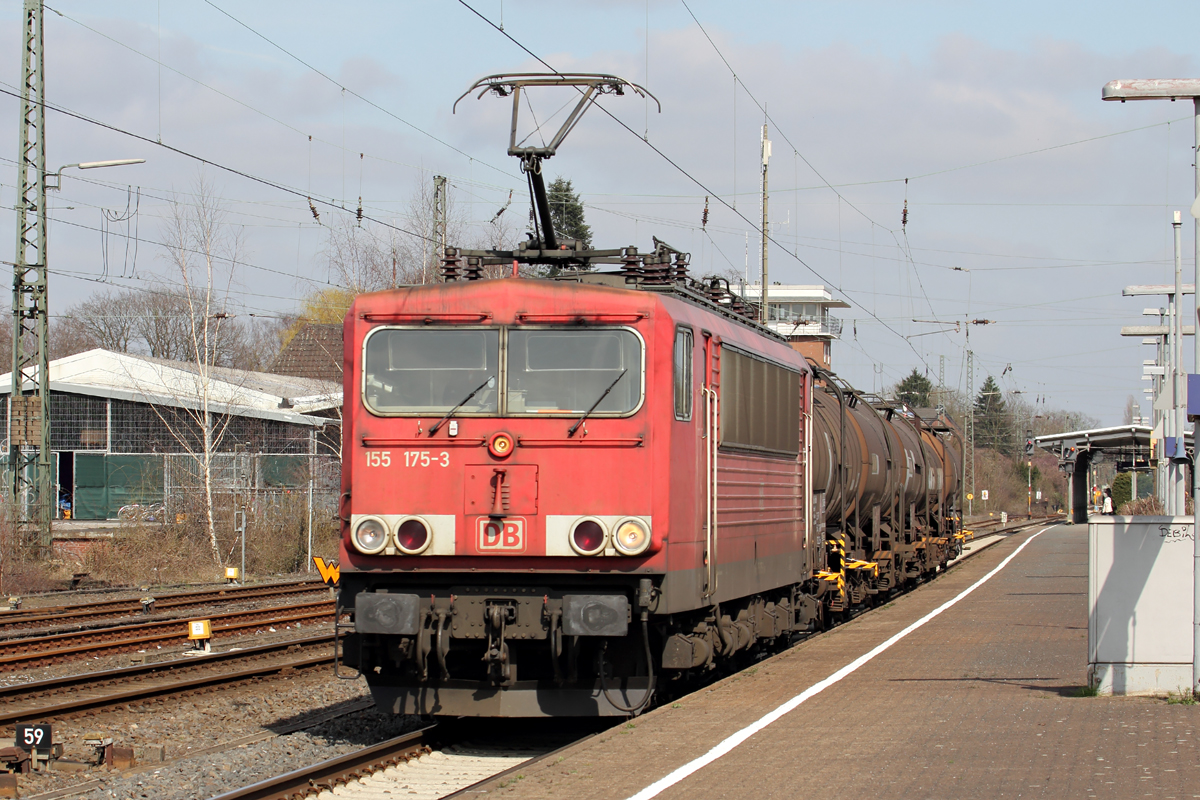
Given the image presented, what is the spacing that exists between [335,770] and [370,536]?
5.47 feet

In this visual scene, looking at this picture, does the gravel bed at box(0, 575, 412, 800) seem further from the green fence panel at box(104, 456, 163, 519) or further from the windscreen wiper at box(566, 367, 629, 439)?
the green fence panel at box(104, 456, 163, 519)

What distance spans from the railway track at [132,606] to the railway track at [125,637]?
105cm

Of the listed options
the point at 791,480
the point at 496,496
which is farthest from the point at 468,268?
the point at 791,480

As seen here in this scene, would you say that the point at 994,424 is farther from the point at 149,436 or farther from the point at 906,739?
the point at 906,739

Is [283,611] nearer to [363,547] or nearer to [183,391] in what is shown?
[363,547]

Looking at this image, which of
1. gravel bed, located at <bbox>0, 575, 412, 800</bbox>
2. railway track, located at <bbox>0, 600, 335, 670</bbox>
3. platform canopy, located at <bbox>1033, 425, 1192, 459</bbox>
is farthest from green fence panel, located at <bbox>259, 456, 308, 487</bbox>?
platform canopy, located at <bbox>1033, 425, 1192, 459</bbox>

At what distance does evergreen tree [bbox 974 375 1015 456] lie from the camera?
110000 millimetres

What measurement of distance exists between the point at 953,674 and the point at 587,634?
4.54 m

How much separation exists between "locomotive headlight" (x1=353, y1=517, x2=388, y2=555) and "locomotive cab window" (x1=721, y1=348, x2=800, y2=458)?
9.89ft

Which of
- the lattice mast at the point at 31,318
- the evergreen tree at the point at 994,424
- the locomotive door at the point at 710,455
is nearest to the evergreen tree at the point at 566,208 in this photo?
the lattice mast at the point at 31,318

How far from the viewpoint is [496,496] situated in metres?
9.23

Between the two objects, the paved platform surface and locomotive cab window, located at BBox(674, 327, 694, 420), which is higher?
locomotive cab window, located at BBox(674, 327, 694, 420)

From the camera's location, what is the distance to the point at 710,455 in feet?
34.1

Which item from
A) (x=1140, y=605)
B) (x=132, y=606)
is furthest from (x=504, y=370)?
(x=132, y=606)
